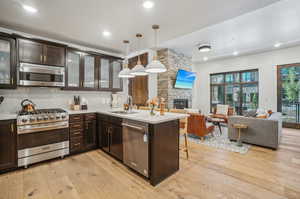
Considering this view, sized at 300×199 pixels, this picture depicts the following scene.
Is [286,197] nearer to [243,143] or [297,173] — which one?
[297,173]

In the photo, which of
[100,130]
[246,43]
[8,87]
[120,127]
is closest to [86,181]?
[120,127]

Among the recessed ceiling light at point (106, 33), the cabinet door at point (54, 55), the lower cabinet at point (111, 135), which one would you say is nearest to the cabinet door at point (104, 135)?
the lower cabinet at point (111, 135)

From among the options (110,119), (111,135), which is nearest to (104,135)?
(111,135)

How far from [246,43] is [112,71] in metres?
4.77

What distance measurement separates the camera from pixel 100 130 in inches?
127

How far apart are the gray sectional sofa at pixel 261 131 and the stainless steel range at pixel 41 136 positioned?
4319 millimetres

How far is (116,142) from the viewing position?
8.92 feet

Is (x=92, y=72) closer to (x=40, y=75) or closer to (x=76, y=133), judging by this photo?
(x=40, y=75)

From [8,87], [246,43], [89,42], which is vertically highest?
[246,43]

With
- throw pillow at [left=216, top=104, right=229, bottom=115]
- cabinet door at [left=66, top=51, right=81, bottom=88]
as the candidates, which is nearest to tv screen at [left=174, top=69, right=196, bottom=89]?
throw pillow at [left=216, top=104, right=229, bottom=115]

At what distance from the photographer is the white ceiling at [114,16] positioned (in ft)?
7.07

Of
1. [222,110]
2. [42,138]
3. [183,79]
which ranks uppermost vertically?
[183,79]

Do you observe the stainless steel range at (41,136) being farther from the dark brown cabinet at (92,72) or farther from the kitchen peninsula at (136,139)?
the dark brown cabinet at (92,72)

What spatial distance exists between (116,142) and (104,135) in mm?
543
